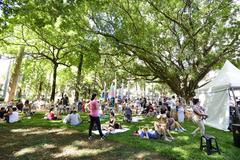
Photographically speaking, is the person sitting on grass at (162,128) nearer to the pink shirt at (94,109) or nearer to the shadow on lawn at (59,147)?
the shadow on lawn at (59,147)

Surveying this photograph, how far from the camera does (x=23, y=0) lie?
9.69 meters

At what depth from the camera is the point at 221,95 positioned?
13.4m

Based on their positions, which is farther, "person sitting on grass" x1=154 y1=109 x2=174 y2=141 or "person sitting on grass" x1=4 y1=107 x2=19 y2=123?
"person sitting on grass" x1=4 y1=107 x2=19 y2=123

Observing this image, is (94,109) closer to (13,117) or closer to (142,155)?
(142,155)

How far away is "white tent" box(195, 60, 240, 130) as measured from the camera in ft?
41.5

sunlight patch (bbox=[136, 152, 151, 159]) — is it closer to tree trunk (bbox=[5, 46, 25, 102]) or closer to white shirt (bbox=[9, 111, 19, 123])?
white shirt (bbox=[9, 111, 19, 123])

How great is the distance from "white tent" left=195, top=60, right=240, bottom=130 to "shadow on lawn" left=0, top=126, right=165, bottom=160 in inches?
292

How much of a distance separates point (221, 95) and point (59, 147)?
33.1ft

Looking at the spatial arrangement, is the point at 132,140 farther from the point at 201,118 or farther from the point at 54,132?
the point at 54,132

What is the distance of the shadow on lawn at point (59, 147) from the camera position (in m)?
6.96

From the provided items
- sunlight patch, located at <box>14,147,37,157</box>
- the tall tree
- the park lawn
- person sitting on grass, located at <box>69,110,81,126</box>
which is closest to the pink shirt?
the park lawn

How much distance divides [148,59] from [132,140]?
374 inches

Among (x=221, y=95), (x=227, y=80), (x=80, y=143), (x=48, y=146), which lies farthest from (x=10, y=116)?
(x=227, y=80)

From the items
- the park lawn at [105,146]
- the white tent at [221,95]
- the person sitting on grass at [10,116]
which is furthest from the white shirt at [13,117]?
the white tent at [221,95]
